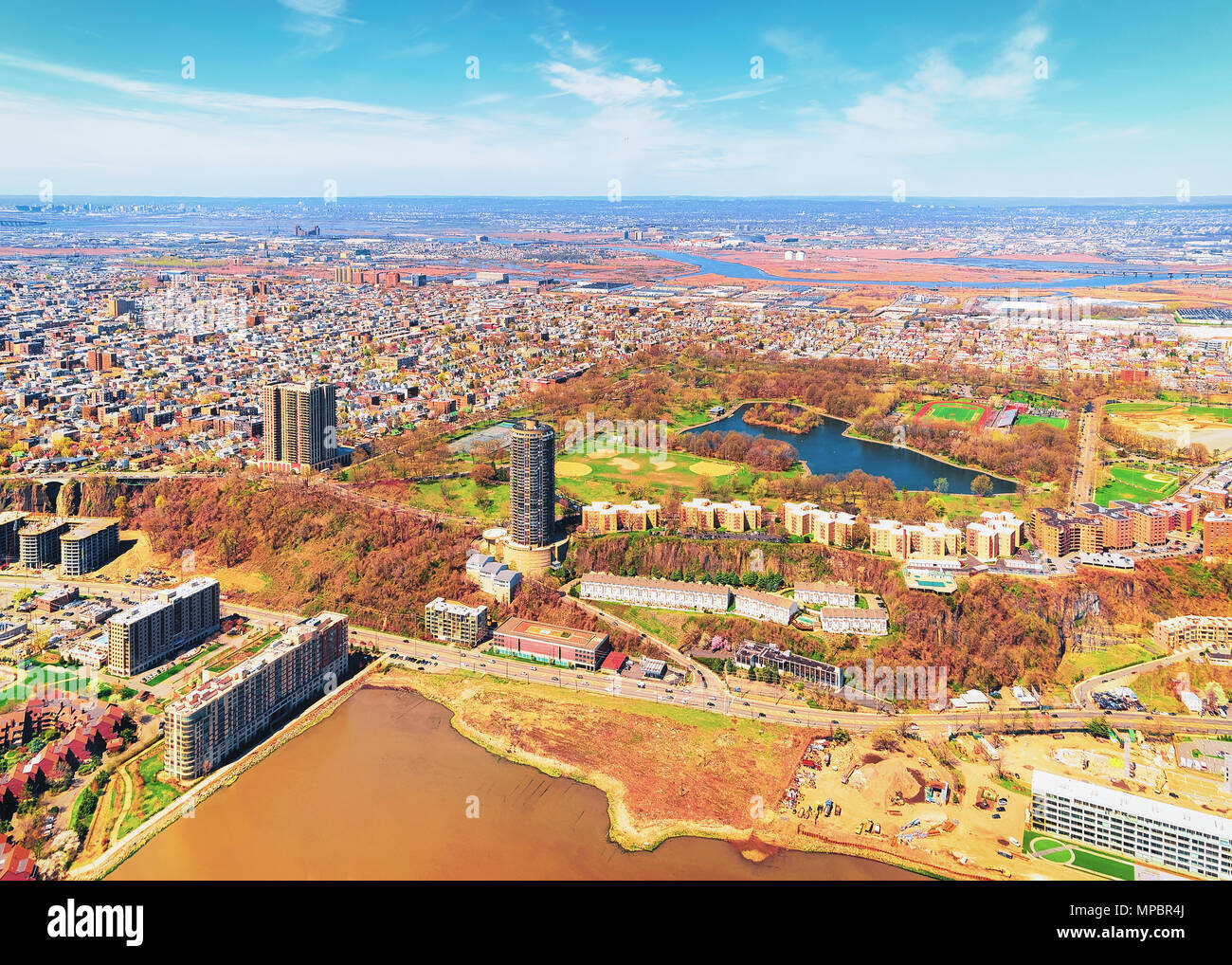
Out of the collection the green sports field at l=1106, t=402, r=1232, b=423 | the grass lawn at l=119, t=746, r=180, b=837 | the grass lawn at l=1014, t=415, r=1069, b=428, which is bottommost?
the grass lawn at l=119, t=746, r=180, b=837

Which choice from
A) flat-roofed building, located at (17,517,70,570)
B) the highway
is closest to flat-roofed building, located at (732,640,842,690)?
the highway

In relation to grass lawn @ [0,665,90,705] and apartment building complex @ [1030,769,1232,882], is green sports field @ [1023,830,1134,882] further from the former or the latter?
grass lawn @ [0,665,90,705]

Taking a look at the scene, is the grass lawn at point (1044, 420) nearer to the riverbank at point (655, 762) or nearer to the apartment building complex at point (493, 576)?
the apartment building complex at point (493, 576)

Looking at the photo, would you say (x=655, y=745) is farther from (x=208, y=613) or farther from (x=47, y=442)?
(x=47, y=442)

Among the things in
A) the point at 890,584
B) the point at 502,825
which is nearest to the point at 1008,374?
the point at 890,584

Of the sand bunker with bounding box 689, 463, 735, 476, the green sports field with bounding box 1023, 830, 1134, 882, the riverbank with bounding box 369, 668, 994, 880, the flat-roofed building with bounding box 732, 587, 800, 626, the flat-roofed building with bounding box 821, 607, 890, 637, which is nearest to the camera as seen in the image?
the green sports field with bounding box 1023, 830, 1134, 882
